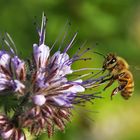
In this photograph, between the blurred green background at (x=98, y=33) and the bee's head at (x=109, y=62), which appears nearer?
the bee's head at (x=109, y=62)

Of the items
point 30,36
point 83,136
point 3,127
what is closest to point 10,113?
point 3,127

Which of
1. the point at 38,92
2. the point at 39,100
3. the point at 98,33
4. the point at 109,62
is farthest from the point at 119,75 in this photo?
the point at 98,33

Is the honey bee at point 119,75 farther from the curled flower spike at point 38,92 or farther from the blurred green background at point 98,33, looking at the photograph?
the blurred green background at point 98,33

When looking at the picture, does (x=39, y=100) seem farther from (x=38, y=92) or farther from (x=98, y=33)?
(x=98, y=33)

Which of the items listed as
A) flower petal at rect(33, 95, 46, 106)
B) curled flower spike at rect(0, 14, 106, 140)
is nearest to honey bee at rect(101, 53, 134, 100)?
→ curled flower spike at rect(0, 14, 106, 140)

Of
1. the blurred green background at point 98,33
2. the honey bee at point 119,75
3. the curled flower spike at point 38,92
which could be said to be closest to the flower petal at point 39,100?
the curled flower spike at point 38,92
